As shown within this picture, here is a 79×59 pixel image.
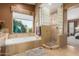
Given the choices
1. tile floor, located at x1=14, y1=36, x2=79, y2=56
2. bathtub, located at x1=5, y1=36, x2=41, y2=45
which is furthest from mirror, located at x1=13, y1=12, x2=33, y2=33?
tile floor, located at x1=14, y1=36, x2=79, y2=56

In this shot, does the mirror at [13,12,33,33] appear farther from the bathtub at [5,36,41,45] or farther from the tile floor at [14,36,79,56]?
the tile floor at [14,36,79,56]

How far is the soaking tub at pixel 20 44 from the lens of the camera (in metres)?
1.53

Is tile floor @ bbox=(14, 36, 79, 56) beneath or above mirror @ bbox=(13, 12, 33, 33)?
beneath

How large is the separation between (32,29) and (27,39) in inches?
5.3

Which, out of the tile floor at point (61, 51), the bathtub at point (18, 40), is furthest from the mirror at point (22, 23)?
the tile floor at point (61, 51)

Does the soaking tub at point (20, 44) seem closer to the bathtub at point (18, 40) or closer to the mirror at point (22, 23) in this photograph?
the bathtub at point (18, 40)

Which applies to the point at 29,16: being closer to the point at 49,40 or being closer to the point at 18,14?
the point at 18,14

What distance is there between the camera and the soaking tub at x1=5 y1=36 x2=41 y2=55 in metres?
1.53

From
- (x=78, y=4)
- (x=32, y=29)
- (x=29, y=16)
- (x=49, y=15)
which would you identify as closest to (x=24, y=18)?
(x=29, y=16)

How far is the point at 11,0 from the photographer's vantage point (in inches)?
61.3

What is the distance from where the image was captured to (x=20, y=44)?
1.55m

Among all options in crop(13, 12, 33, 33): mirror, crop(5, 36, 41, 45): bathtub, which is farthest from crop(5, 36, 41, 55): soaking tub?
crop(13, 12, 33, 33): mirror

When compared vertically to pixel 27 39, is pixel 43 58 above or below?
below

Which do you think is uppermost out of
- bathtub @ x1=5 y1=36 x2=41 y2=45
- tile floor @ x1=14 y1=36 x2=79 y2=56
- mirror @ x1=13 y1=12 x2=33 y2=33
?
mirror @ x1=13 y1=12 x2=33 y2=33
